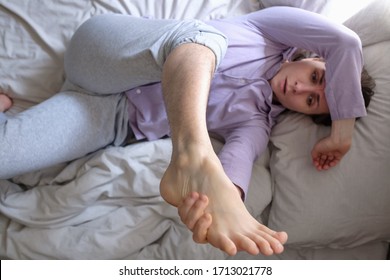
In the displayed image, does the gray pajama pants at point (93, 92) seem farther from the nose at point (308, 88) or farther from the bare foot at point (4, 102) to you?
the nose at point (308, 88)

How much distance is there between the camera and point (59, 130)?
100cm

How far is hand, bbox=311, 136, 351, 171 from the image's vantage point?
102 centimetres

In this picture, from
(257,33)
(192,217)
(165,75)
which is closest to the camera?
(192,217)

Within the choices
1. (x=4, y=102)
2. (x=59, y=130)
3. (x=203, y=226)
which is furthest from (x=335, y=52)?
(x=4, y=102)

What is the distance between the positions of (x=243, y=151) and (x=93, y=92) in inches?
17.1

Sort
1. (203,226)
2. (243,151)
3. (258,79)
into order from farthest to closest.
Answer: (258,79) → (243,151) → (203,226)

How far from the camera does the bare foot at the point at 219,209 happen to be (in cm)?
64

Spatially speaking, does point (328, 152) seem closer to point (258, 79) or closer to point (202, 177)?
point (258, 79)

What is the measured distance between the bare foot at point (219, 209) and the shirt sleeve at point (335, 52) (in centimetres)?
47

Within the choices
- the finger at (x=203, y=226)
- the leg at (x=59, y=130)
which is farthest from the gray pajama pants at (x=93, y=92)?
the finger at (x=203, y=226)

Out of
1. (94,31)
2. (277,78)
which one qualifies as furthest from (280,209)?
(94,31)
